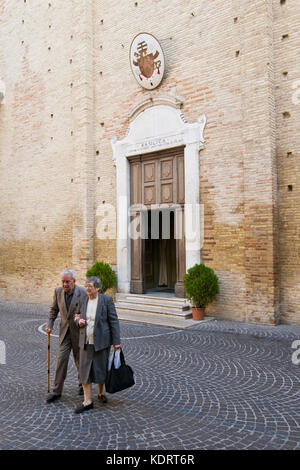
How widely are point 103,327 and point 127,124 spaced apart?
8.05m

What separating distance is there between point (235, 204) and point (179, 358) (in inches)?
160

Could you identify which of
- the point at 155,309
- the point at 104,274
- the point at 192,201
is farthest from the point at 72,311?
the point at 104,274

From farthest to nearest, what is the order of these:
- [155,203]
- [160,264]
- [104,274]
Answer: [160,264], [104,274], [155,203]

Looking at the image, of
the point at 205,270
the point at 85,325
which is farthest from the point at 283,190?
the point at 85,325

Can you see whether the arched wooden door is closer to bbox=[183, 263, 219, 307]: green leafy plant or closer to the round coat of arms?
bbox=[183, 263, 219, 307]: green leafy plant

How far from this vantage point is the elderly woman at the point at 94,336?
13.1 feet

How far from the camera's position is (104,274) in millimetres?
10617

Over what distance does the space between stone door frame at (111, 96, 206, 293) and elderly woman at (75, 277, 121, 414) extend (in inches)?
211

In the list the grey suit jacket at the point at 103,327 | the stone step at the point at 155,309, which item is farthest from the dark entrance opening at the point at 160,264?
the grey suit jacket at the point at 103,327

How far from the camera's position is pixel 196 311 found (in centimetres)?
858

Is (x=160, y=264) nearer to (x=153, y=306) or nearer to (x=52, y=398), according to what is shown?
(x=153, y=306)

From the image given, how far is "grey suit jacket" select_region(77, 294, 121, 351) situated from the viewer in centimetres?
401

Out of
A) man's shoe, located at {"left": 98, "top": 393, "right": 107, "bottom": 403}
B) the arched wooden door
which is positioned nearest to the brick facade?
the arched wooden door

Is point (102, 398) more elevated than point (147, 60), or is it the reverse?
point (147, 60)
